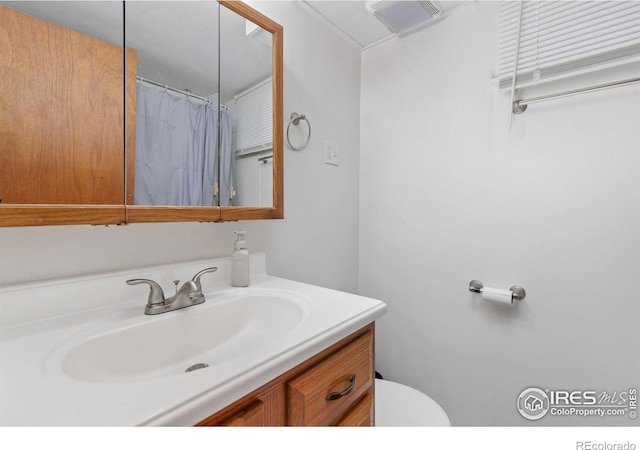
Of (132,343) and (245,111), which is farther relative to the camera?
(245,111)

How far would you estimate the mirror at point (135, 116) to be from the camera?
0.65m

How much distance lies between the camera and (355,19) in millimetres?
1410

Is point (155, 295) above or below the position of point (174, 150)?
below

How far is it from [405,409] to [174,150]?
4.01 feet

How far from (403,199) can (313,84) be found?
2.34ft

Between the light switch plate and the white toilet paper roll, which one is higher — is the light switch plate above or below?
above

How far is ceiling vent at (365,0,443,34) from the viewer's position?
1.24 meters

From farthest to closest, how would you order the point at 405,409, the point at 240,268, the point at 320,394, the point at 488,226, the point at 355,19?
the point at 355,19 < the point at 488,226 < the point at 405,409 < the point at 240,268 < the point at 320,394

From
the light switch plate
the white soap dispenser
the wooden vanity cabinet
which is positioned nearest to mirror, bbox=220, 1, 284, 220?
the white soap dispenser

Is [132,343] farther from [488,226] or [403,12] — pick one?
[403,12]

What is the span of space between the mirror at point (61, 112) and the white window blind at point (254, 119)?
0.36 metres

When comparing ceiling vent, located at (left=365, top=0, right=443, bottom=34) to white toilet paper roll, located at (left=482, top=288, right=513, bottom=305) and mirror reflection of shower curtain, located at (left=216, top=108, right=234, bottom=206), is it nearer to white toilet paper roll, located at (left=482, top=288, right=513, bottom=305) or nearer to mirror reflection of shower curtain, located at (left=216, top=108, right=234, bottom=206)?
mirror reflection of shower curtain, located at (left=216, top=108, right=234, bottom=206)

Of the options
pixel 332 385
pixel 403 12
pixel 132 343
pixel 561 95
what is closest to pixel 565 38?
pixel 561 95

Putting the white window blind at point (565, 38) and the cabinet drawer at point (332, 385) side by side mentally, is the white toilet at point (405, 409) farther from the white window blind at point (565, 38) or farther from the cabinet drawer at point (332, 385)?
the white window blind at point (565, 38)
